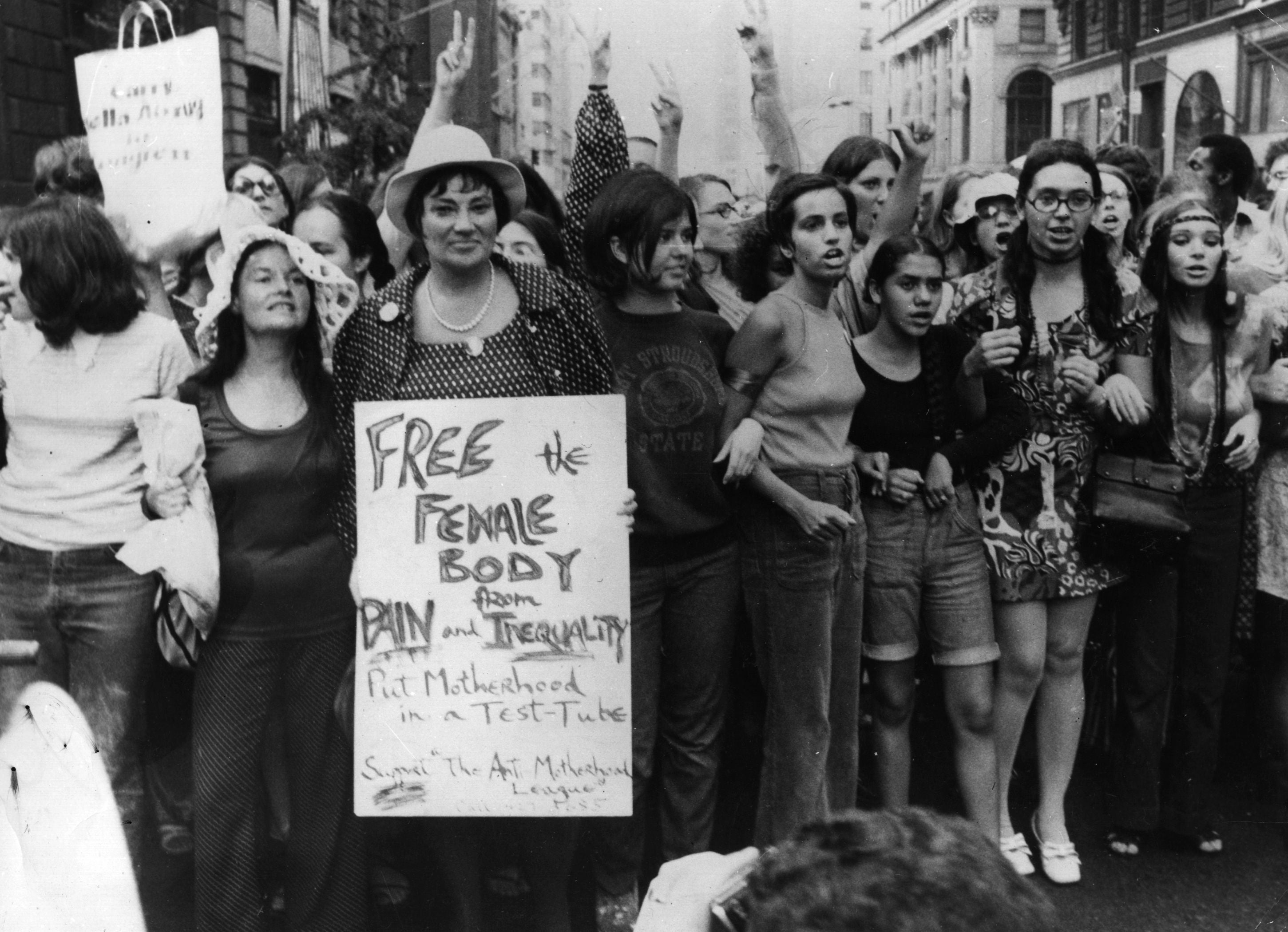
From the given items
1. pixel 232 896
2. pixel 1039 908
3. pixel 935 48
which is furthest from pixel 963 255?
pixel 1039 908

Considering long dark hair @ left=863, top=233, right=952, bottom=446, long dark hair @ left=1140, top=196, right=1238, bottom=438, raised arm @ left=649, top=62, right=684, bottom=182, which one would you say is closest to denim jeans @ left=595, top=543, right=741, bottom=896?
long dark hair @ left=863, top=233, right=952, bottom=446

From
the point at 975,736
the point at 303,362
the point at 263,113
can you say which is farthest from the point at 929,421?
the point at 263,113

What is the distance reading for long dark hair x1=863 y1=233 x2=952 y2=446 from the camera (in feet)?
11.3

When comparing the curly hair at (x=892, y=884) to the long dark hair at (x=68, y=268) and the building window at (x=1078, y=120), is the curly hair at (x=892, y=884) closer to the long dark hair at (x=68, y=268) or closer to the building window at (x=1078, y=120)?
the long dark hair at (x=68, y=268)

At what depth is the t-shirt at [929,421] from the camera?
11.5 feet

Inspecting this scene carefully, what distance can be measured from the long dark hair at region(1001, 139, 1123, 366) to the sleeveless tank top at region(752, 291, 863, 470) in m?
0.58

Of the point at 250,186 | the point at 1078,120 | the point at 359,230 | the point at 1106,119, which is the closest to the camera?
the point at 359,230

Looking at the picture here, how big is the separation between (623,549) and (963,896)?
5.90ft

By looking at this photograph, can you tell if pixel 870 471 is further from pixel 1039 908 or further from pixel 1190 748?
pixel 1039 908

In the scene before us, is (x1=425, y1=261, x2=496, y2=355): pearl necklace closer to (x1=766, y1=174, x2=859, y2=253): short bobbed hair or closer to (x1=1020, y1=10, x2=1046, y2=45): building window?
(x1=766, y1=174, x2=859, y2=253): short bobbed hair

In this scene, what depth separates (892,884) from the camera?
1358 mm

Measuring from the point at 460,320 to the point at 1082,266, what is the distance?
1.77 m

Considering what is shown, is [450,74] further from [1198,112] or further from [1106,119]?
[1198,112]

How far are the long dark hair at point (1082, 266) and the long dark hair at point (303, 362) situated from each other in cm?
186
